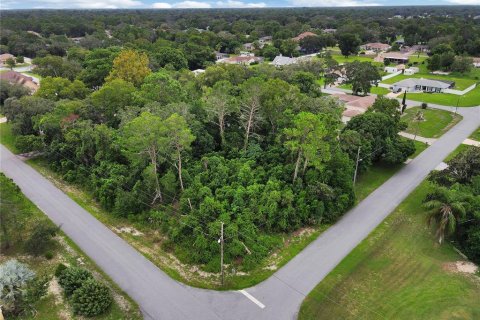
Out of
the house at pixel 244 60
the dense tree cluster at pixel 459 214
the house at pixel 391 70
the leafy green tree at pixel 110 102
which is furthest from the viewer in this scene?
the house at pixel 244 60

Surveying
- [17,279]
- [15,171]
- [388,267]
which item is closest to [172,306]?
[17,279]

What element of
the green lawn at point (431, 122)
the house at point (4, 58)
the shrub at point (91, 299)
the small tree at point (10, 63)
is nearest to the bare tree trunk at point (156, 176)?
the shrub at point (91, 299)

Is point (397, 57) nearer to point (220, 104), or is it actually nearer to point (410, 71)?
point (410, 71)

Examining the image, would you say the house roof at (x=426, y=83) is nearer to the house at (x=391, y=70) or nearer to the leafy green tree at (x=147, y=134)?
the house at (x=391, y=70)

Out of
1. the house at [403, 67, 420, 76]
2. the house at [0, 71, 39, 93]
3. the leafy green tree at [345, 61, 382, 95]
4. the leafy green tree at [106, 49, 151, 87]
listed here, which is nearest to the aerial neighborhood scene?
the leafy green tree at [106, 49, 151, 87]

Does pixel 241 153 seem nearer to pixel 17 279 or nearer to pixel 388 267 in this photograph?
pixel 388 267
